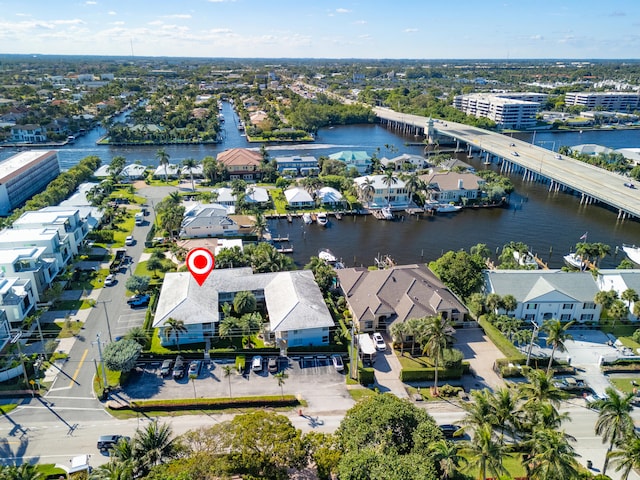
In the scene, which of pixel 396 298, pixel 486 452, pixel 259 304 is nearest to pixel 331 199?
pixel 259 304

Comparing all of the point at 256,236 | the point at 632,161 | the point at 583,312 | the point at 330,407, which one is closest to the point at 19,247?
the point at 256,236

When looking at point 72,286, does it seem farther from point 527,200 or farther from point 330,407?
point 527,200

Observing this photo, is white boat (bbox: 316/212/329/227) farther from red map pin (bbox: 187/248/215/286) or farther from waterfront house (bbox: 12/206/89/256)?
waterfront house (bbox: 12/206/89/256)

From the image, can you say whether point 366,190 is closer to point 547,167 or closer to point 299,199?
point 299,199

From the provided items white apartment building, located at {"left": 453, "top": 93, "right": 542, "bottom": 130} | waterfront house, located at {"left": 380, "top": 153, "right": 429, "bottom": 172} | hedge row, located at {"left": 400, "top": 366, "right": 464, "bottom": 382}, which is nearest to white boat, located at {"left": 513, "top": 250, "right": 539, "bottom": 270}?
hedge row, located at {"left": 400, "top": 366, "right": 464, "bottom": 382}

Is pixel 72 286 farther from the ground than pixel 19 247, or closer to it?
closer to it
